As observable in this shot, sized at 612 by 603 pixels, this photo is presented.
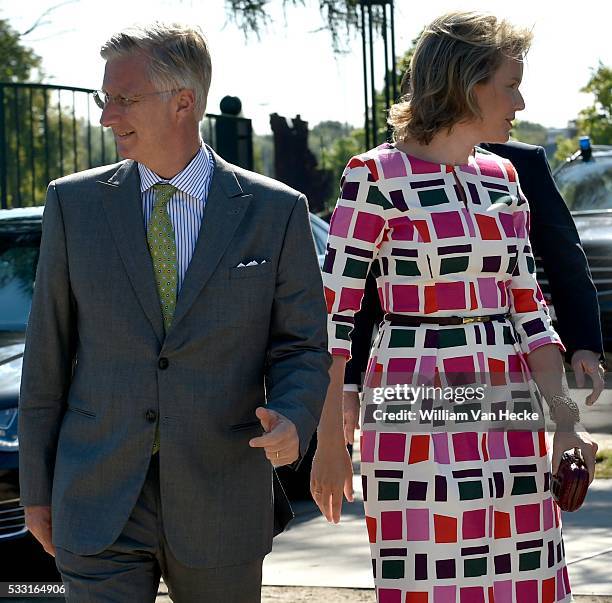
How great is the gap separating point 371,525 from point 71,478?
2.49 feet

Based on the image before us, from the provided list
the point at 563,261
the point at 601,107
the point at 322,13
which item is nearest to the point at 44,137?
the point at 322,13

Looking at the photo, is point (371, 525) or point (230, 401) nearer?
point (230, 401)

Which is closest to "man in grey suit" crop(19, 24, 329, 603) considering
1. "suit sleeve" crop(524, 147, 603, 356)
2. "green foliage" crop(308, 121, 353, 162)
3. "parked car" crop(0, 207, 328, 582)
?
"suit sleeve" crop(524, 147, 603, 356)

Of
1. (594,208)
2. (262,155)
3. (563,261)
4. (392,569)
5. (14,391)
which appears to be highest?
(262,155)

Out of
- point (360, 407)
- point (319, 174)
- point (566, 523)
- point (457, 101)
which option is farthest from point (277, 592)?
point (319, 174)

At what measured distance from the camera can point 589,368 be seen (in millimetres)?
3883

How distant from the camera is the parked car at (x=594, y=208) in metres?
12.5

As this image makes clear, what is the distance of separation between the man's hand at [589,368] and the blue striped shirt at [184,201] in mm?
1206

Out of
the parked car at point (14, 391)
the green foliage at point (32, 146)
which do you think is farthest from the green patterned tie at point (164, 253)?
the green foliage at point (32, 146)

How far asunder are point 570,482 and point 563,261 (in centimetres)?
79

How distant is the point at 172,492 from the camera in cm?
304

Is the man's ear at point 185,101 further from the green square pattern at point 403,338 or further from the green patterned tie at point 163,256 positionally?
the green square pattern at point 403,338

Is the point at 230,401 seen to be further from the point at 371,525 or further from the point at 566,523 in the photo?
the point at 566,523

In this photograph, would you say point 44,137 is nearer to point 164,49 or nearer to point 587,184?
point 587,184
